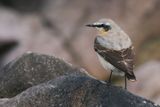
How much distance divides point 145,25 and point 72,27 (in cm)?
227

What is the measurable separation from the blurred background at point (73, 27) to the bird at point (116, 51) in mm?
10775

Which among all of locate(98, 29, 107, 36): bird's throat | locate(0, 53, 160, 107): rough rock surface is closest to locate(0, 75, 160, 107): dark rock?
locate(0, 53, 160, 107): rough rock surface

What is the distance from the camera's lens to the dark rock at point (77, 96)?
31.6 ft

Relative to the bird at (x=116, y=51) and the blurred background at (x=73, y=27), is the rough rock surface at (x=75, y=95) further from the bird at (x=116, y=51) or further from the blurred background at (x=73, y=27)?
the blurred background at (x=73, y=27)

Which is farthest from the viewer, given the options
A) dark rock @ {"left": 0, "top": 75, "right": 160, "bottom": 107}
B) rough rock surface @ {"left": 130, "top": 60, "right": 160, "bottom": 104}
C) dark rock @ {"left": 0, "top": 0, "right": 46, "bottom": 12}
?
dark rock @ {"left": 0, "top": 0, "right": 46, "bottom": 12}

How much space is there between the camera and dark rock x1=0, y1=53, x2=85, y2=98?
452 inches

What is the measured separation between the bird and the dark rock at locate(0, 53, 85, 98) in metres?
0.87

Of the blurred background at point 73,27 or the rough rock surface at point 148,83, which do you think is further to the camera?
the blurred background at point 73,27

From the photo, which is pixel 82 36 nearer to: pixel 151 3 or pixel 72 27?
pixel 72 27

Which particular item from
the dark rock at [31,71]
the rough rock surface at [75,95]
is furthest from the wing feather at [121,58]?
the dark rock at [31,71]

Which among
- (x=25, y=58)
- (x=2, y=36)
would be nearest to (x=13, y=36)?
(x=2, y=36)

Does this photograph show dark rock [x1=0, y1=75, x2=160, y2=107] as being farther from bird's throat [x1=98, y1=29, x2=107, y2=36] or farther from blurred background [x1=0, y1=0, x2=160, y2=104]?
blurred background [x1=0, y1=0, x2=160, y2=104]

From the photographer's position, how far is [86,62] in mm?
22203

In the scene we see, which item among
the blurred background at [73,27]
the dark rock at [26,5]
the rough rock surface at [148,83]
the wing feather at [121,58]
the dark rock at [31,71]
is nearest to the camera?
the wing feather at [121,58]
